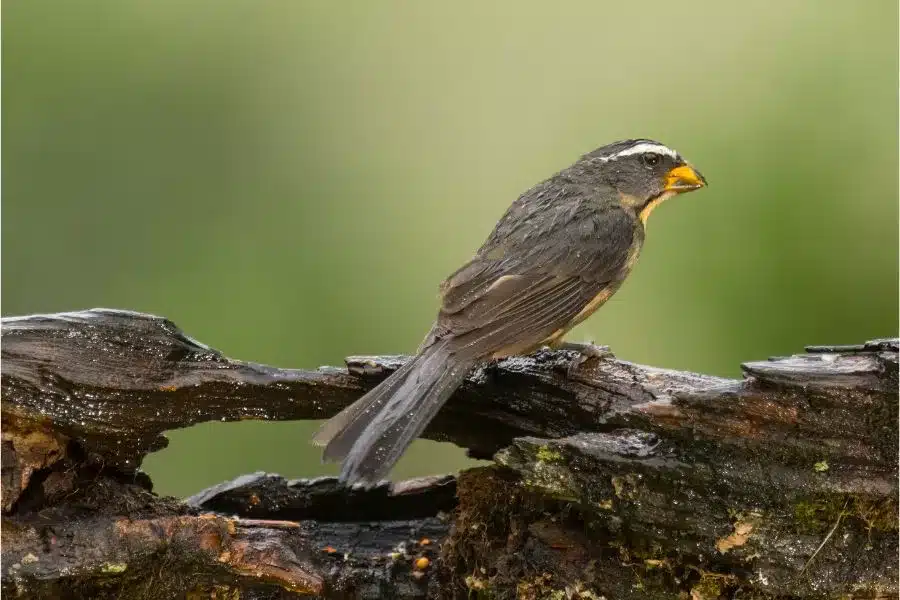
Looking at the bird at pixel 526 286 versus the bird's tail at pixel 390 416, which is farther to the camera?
the bird at pixel 526 286

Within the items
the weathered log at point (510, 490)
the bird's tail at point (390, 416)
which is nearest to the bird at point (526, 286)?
the bird's tail at point (390, 416)

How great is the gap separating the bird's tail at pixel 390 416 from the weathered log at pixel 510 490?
0.69ft

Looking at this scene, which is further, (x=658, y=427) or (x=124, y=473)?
(x=124, y=473)

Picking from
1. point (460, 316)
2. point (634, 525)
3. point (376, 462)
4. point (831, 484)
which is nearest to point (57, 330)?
point (376, 462)

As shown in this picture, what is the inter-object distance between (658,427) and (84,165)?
13.1 feet

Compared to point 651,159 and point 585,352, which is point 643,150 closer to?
point 651,159

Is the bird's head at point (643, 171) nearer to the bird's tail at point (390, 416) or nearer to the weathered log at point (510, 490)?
the weathered log at point (510, 490)

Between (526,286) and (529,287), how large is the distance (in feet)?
0.04

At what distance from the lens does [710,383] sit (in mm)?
3768

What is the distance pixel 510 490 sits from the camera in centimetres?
357

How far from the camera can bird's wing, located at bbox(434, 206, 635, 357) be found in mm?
3904

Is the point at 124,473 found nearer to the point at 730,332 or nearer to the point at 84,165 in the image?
the point at 84,165

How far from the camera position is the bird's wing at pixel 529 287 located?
154 inches

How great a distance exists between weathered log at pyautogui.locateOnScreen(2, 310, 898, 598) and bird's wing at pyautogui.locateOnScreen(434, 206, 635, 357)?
1.00 feet
